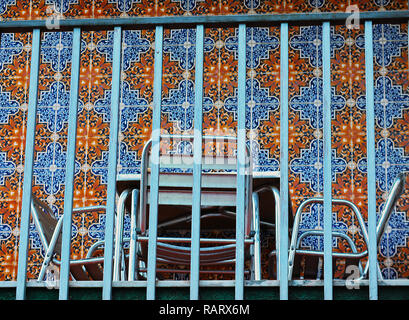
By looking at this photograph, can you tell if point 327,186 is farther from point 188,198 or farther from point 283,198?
point 188,198

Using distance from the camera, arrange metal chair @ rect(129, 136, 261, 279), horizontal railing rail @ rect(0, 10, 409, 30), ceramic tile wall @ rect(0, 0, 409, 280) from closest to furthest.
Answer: horizontal railing rail @ rect(0, 10, 409, 30) → metal chair @ rect(129, 136, 261, 279) → ceramic tile wall @ rect(0, 0, 409, 280)

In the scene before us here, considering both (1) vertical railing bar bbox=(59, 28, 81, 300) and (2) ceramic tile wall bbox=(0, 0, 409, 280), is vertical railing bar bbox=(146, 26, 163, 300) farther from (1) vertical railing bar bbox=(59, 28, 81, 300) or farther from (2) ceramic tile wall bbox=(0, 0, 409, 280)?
(2) ceramic tile wall bbox=(0, 0, 409, 280)

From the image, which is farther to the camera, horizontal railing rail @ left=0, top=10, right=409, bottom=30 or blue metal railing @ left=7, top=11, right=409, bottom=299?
horizontal railing rail @ left=0, top=10, right=409, bottom=30

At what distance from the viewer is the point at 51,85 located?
18.8ft

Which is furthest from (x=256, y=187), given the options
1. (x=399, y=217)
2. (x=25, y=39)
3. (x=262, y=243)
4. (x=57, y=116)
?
(x=25, y=39)

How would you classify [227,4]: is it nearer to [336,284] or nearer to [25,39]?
[25,39]

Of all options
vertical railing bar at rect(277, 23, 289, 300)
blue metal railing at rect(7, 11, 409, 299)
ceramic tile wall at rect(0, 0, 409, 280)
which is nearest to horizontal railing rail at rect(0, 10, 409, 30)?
blue metal railing at rect(7, 11, 409, 299)

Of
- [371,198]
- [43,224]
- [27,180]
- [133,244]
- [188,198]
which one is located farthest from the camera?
[43,224]

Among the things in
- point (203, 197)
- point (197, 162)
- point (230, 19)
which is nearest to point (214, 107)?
point (203, 197)

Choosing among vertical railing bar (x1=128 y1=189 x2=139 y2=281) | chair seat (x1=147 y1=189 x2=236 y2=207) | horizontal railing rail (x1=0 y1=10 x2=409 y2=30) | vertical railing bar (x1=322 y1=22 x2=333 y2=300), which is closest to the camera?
vertical railing bar (x1=322 y1=22 x2=333 y2=300)

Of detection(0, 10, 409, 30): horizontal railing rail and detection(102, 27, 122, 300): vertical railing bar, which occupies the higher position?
detection(0, 10, 409, 30): horizontal railing rail

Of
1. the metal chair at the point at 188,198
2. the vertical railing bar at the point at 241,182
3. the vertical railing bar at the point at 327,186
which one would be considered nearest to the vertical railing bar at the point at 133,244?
the metal chair at the point at 188,198

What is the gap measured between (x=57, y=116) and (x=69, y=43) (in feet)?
1.65

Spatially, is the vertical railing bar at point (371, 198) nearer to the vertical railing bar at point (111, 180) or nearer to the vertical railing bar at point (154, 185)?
the vertical railing bar at point (154, 185)
